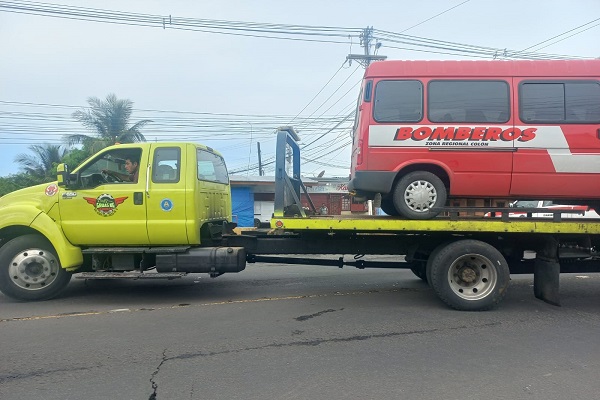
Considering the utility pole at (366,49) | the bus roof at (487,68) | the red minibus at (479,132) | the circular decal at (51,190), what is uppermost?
the utility pole at (366,49)

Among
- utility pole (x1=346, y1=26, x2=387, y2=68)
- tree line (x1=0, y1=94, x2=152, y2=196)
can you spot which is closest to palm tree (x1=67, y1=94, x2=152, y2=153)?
tree line (x1=0, y1=94, x2=152, y2=196)

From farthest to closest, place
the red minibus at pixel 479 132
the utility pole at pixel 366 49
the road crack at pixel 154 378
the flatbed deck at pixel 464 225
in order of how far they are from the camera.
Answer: the utility pole at pixel 366 49
the red minibus at pixel 479 132
the flatbed deck at pixel 464 225
the road crack at pixel 154 378

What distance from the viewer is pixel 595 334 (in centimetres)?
504

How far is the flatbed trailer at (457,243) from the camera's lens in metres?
5.86

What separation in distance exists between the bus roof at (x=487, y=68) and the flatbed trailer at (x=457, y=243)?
5.74 feet

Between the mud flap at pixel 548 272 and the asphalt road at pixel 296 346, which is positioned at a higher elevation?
the mud flap at pixel 548 272

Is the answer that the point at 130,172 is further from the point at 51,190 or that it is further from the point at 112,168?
the point at 51,190

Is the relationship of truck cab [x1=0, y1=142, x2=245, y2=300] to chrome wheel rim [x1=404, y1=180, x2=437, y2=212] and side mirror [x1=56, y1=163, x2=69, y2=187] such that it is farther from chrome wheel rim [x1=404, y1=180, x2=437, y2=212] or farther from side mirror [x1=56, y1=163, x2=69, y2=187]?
chrome wheel rim [x1=404, y1=180, x2=437, y2=212]

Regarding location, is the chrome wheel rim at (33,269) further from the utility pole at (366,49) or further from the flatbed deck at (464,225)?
the utility pole at (366,49)

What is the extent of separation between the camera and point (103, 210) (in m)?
6.39

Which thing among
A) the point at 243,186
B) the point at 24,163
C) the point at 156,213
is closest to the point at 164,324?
the point at 156,213

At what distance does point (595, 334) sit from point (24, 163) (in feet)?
103

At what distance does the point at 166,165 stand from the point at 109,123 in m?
22.3

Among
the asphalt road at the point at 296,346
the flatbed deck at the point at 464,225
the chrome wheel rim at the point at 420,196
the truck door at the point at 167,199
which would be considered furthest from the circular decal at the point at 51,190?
the chrome wheel rim at the point at 420,196
